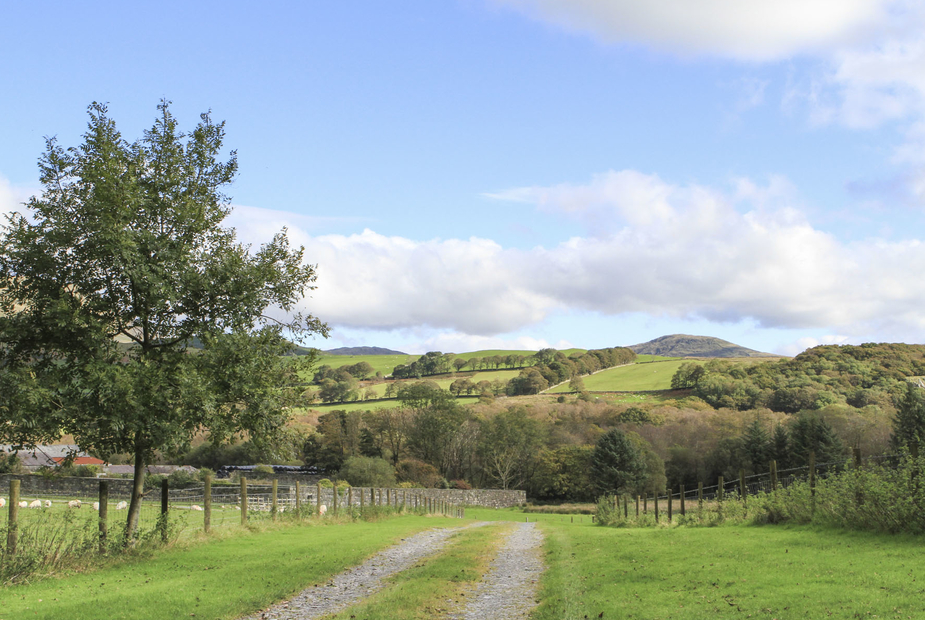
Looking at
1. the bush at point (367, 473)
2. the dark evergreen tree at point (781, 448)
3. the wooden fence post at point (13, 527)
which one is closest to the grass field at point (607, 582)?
the wooden fence post at point (13, 527)

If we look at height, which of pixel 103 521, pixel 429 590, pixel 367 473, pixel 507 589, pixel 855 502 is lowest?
pixel 367 473

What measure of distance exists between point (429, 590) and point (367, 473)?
184 feet

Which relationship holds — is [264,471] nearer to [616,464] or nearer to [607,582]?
[616,464]

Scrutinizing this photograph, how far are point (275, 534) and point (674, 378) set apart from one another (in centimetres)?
13358

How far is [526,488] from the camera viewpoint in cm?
8962

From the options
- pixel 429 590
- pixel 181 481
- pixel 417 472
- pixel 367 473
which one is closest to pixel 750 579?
pixel 429 590

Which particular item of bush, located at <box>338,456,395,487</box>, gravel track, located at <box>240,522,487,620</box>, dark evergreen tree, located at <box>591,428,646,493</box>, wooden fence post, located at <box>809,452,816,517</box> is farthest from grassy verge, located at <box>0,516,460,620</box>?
dark evergreen tree, located at <box>591,428,646,493</box>

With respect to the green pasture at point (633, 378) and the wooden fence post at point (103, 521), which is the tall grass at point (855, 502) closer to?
the wooden fence post at point (103, 521)

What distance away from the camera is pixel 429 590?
1112 cm

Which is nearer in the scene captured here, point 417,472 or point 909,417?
point 909,417

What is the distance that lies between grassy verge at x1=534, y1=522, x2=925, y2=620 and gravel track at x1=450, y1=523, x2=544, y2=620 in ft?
0.99

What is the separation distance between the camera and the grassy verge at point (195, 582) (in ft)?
31.7

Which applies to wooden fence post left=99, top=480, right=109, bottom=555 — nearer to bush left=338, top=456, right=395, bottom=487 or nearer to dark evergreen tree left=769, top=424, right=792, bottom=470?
bush left=338, top=456, right=395, bottom=487

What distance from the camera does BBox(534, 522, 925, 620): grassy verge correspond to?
315 inches
